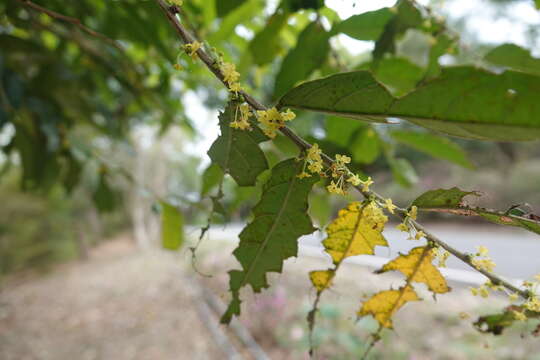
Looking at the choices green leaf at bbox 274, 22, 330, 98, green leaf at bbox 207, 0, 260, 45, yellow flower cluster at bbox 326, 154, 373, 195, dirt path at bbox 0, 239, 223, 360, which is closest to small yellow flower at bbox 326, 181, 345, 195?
yellow flower cluster at bbox 326, 154, 373, 195

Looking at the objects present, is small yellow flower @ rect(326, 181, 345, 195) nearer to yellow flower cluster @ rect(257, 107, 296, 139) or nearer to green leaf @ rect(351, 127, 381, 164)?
yellow flower cluster @ rect(257, 107, 296, 139)

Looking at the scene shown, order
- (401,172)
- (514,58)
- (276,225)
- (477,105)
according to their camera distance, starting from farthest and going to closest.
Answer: (401,172)
(514,58)
(276,225)
(477,105)

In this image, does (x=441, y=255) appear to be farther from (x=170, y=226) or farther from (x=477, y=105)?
(x=170, y=226)

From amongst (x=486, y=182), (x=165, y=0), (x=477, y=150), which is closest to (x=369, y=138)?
(x=165, y=0)

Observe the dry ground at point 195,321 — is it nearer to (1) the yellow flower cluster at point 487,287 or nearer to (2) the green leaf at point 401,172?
(2) the green leaf at point 401,172

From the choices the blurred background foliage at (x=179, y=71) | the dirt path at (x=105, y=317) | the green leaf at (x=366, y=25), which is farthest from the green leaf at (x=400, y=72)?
the dirt path at (x=105, y=317)

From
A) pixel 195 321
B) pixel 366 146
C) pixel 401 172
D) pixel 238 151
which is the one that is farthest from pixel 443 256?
pixel 195 321
